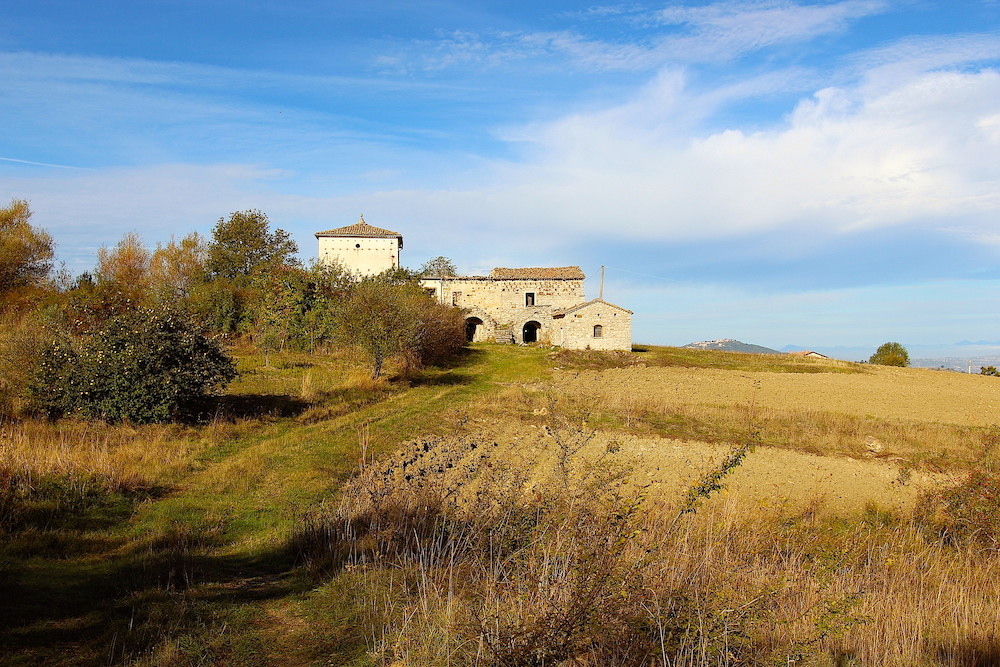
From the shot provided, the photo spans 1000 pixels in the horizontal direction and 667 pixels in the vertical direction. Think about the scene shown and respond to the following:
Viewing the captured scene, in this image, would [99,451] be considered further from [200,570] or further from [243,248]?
[243,248]

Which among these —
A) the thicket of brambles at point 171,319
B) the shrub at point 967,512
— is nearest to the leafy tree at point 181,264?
the thicket of brambles at point 171,319

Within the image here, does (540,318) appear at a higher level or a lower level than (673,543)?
higher

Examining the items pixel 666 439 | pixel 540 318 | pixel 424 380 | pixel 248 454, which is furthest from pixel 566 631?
pixel 540 318

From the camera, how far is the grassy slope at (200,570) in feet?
14.4

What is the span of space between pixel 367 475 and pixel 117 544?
2.75 m

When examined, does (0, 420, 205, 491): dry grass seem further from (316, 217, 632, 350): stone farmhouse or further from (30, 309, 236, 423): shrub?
(316, 217, 632, 350): stone farmhouse

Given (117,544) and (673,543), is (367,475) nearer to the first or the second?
(117,544)

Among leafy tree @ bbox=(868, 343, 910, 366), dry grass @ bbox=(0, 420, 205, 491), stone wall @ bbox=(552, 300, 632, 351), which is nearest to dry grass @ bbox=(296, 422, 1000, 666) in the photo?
dry grass @ bbox=(0, 420, 205, 491)

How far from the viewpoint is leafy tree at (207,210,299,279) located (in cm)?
4397

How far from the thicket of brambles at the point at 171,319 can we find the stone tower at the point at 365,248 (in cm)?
416

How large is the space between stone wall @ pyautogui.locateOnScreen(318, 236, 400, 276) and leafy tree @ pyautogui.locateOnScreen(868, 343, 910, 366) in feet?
140

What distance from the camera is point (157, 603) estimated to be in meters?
4.91

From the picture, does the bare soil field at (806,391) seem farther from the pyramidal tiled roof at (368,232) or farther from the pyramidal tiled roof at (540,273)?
the pyramidal tiled roof at (368,232)

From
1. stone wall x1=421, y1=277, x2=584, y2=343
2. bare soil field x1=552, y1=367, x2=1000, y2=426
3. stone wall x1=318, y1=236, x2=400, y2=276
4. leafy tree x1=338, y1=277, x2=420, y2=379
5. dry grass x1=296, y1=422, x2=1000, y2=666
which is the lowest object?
dry grass x1=296, y1=422, x2=1000, y2=666
